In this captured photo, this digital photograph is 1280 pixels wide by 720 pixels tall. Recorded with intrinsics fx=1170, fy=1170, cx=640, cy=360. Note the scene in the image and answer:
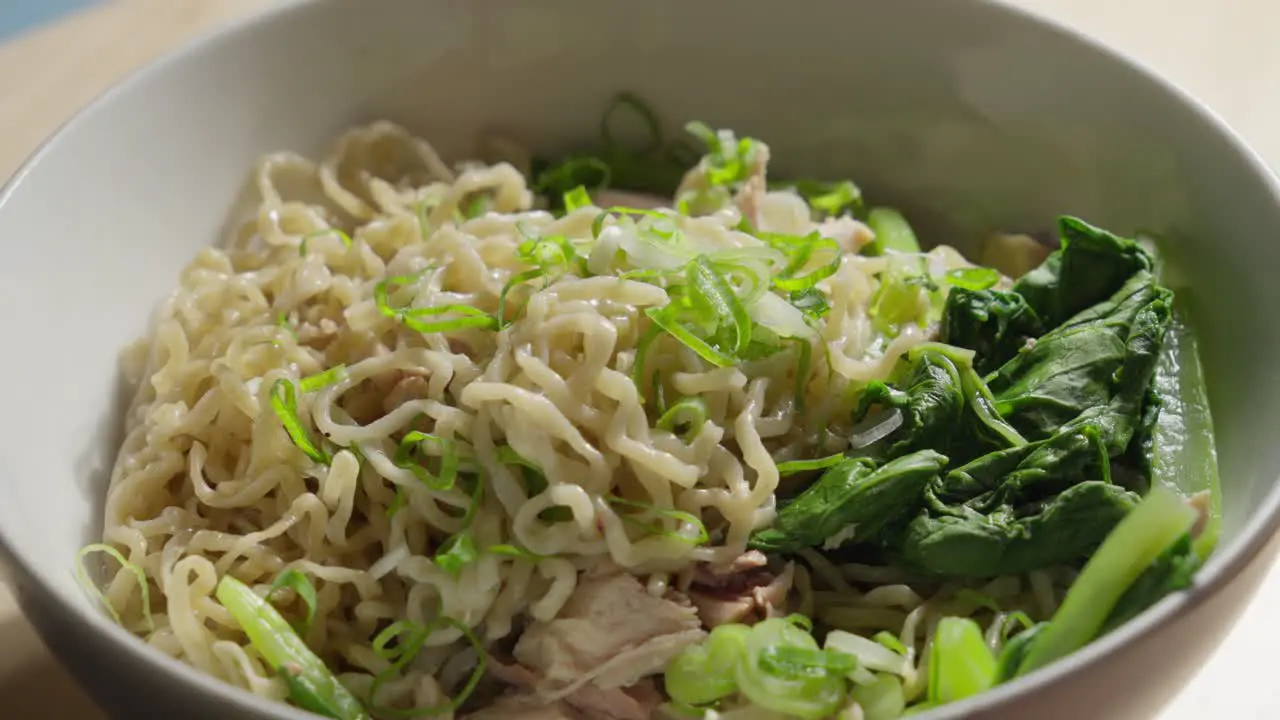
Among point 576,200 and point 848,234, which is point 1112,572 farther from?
point 576,200

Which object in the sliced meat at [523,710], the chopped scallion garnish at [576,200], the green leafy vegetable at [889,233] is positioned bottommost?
the sliced meat at [523,710]

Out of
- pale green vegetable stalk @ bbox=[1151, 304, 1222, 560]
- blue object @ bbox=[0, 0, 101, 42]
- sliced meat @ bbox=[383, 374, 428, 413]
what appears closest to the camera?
pale green vegetable stalk @ bbox=[1151, 304, 1222, 560]

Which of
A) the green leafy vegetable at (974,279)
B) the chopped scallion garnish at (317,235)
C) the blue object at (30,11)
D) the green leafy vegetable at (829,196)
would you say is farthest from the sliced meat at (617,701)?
the blue object at (30,11)

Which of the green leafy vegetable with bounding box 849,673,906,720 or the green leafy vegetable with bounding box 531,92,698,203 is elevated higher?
the green leafy vegetable with bounding box 531,92,698,203

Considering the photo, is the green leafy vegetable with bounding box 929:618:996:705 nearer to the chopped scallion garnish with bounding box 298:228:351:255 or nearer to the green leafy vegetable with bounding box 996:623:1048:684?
the green leafy vegetable with bounding box 996:623:1048:684

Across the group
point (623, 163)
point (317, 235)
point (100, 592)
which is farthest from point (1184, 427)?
point (100, 592)

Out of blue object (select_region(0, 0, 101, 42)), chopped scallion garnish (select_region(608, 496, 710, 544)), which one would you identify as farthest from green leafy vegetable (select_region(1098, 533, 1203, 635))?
blue object (select_region(0, 0, 101, 42))

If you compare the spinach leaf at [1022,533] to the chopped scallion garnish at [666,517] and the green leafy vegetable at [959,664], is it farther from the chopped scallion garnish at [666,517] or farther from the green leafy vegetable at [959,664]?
the chopped scallion garnish at [666,517]
